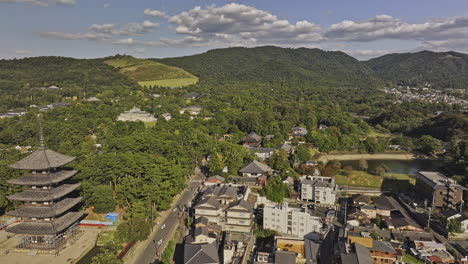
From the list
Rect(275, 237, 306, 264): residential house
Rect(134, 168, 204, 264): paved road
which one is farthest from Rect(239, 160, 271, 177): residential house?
Rect(275, 237, 306, 264): residential house

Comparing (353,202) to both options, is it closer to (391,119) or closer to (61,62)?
(391,119)

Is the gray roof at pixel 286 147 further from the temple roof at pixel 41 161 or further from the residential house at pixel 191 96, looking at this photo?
the residential house at pixel 191 96

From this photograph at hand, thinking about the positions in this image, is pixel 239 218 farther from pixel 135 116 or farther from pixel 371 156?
pixel 135 116

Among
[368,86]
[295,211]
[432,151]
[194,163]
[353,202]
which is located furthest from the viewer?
[368,86]

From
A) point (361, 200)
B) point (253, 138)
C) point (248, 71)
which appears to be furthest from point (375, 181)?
point (248, 71)

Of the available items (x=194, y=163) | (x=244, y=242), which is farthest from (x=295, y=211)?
(x=194, y=163)
